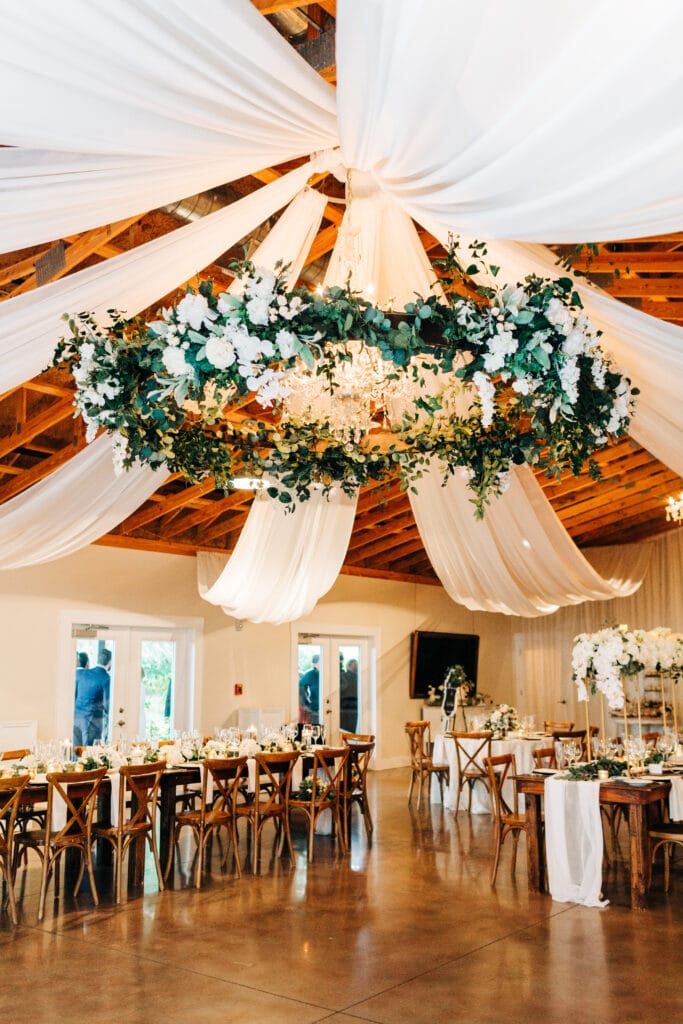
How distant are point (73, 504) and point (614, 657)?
4242 millimetres

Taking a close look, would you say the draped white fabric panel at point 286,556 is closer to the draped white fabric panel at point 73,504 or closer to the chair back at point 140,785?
the draped white fabric panel at point 73,504

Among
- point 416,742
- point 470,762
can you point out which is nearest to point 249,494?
point 416,742

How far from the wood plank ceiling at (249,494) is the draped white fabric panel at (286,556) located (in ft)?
2.35

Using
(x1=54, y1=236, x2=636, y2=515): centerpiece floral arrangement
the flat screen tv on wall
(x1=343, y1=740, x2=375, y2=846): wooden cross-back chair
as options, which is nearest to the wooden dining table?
(x1=343, y1=740, x2=375, y2=846): wooden cross-back chair

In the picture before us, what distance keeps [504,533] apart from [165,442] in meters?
3.66

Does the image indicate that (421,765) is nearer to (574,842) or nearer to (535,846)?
(535,846)

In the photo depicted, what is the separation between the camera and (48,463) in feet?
27.9

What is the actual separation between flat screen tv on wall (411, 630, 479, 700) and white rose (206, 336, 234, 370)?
476 inches

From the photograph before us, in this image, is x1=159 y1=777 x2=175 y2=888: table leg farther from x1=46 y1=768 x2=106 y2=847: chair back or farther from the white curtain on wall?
the white curtain on wall

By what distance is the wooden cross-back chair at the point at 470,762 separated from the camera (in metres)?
9.38

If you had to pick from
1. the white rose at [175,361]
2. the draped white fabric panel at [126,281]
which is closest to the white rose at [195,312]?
the white rose at [175,361]

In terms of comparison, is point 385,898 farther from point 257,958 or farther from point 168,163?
point 168,163

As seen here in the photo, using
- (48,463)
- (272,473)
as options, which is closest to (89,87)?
(272,473)

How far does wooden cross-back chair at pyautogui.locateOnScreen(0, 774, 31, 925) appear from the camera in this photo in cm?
547
